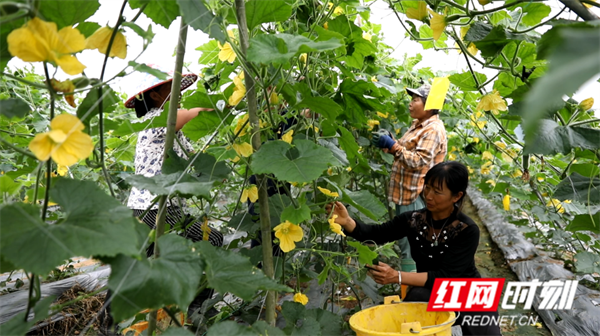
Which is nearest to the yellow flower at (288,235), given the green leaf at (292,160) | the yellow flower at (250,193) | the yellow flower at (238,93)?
the yellow flower at (250,193)

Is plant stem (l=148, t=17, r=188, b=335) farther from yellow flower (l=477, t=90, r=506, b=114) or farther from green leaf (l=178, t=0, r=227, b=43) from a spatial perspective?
yellow flower (l=477, t=90, r=506, b=114)

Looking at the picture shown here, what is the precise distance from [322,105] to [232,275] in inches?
22.4

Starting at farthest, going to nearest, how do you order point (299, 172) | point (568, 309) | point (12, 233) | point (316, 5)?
point (568, 309) → point (316, 5) → point (299, 172) → point (12, 233)

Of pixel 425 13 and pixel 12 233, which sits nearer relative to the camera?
pixel 12 233

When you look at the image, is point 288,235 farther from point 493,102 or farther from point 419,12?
point 493,102

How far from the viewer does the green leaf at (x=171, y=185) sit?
71cm

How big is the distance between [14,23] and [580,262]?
2.46m

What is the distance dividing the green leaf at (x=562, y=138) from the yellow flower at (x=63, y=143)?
828 mm

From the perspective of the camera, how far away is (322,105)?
1137mm

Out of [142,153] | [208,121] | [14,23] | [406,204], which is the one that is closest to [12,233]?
[14,23]

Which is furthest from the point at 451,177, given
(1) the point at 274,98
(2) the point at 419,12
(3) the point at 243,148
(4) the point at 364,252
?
(3) the point at 243,148

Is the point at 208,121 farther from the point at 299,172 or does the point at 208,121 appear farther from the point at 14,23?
the point at 14,23

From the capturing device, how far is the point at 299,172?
0.91 meters

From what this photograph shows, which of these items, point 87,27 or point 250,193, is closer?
point 87,27
